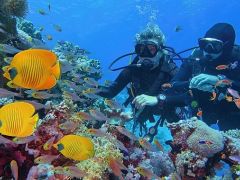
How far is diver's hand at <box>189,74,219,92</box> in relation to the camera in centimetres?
646

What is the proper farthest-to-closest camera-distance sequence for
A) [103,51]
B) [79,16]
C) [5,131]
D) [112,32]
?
[103,51], [112,32], [79,16], [5,131]

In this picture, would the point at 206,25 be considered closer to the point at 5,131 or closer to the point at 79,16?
the point at 79,16

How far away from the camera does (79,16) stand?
73312 mm

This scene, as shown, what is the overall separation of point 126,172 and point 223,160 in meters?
1.96

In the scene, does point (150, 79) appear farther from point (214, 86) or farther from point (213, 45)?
point (213, 45)

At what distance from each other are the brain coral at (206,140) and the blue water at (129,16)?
32.9 meters

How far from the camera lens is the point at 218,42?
7.20 m

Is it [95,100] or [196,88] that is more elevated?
[196,88]

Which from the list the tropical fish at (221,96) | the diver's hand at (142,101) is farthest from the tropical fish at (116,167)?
the tropical fish at (221,96)

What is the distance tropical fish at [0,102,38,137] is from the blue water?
34.8 meters

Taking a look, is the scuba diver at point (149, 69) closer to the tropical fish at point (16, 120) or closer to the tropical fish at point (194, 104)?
the tropical fish at point (194, 104)

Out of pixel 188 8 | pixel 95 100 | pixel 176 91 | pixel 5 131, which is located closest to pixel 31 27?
pixel 95 100

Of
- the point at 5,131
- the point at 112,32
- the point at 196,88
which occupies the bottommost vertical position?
the point at 112,32

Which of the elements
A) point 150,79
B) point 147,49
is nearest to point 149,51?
point 147,49
